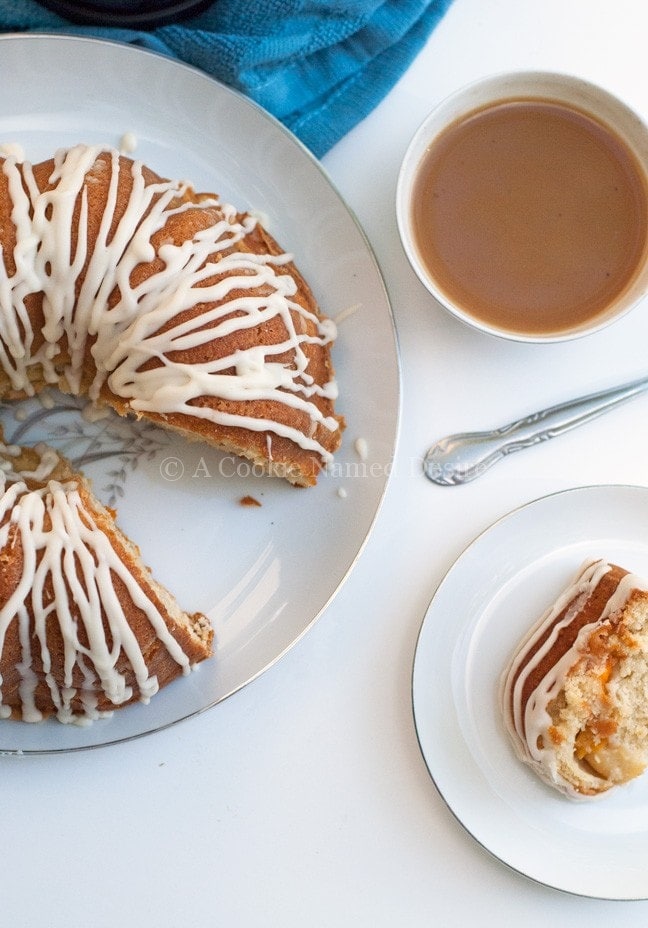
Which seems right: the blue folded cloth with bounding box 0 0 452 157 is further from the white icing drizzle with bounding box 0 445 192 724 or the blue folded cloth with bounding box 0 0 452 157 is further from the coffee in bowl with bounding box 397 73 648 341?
the white icing drizzle with bounding box 0 445 192 724

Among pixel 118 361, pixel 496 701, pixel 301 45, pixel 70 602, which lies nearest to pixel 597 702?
pixel 496 701

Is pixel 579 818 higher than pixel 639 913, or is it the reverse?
pixel 579 818

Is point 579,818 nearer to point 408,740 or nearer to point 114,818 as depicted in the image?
point 408,740

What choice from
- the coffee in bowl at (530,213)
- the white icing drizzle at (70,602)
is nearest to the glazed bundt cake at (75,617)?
the white icing drizzle at (70,602)

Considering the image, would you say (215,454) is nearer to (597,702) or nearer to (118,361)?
(118,361)

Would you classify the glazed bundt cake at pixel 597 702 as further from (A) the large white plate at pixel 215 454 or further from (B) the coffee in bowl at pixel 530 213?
(B) the coffee in bowl at pixel 530 213

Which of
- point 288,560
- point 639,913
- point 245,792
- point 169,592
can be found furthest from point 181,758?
point 639,913
